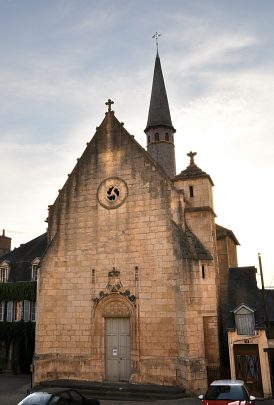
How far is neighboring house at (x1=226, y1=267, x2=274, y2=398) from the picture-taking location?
1542cm

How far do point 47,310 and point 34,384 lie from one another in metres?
3.31

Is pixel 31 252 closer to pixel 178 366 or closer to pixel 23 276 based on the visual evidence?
pixel 23 276

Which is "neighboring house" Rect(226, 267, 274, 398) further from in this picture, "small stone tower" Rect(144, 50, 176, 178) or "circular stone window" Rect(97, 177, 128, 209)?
"small stone tower" Rect(144, 50, 176, 178)

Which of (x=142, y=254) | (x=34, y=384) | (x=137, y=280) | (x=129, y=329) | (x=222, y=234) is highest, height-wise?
(x=222, y=234)

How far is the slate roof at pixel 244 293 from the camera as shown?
1656cm

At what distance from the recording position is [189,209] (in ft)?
59.1

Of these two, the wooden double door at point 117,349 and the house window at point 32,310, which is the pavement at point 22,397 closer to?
the wooden double door at point 117,349

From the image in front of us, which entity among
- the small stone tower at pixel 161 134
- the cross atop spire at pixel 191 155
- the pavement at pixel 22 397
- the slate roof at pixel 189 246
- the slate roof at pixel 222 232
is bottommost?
the pavement at pixel 22 397

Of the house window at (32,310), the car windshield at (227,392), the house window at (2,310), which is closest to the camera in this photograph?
the car windshield at (227,392)

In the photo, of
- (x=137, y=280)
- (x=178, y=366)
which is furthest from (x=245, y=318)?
(x=137, y=280)

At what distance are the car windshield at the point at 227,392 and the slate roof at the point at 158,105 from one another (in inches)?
953

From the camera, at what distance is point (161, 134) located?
32.2 metres

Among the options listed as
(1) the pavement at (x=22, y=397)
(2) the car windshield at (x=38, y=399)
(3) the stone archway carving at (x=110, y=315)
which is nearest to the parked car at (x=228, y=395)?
(1) the pavement at (x=22, y=397)

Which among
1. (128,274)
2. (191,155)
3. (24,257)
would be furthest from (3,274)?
(191,155)
